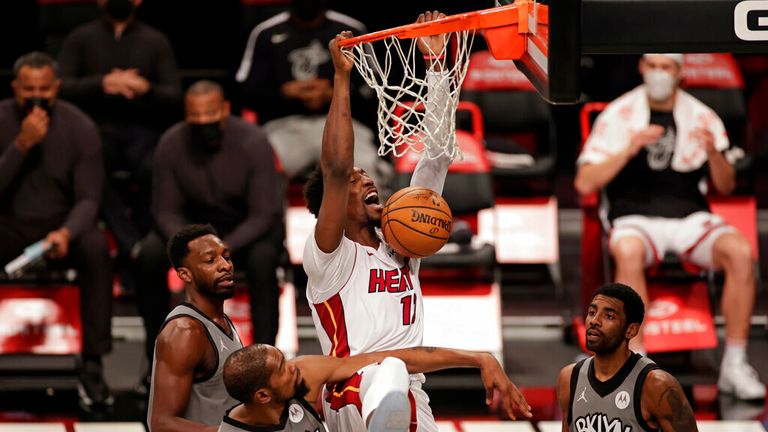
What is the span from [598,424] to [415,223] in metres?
0.98

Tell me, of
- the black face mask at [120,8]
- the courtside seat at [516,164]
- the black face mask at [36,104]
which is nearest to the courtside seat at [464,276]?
the courtside seat at [516,164]

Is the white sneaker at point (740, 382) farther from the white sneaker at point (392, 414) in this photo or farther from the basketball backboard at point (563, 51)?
the basketball backboard at point (563, 51)

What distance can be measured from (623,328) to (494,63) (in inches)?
179

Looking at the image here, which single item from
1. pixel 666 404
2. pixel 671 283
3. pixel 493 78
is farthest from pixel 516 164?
pixel 666 404

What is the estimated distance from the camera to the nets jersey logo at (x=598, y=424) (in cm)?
496

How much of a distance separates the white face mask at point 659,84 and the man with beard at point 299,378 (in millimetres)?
3160

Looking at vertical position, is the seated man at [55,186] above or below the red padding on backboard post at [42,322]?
above

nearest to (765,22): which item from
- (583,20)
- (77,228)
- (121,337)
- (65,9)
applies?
(583,20)

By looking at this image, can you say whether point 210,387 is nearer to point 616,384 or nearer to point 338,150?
point 338,150

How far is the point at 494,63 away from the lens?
938 cm

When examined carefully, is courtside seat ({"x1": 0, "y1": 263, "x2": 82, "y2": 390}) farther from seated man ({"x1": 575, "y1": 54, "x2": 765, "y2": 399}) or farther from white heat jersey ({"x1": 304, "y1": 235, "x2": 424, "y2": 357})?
seated man ({"x1": 575, "y1": 54, "x2": 765, "y2": 399})

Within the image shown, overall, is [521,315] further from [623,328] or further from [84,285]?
[623,328]

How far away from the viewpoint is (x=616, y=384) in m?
5.02

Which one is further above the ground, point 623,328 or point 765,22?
point 765,22
